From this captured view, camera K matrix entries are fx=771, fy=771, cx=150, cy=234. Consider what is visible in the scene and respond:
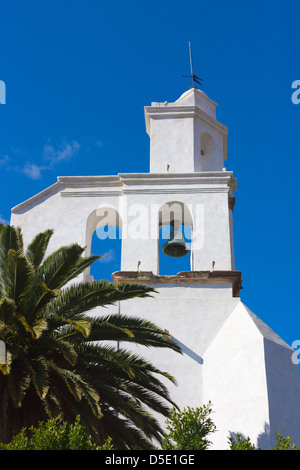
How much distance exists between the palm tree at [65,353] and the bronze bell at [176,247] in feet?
14.6

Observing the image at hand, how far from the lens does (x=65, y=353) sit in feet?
40.5

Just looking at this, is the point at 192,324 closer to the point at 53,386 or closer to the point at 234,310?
the point at 234,310

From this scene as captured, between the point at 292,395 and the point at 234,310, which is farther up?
the point at 234,310

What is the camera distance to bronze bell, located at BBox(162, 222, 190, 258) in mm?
18352

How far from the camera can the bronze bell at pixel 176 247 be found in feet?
60.2

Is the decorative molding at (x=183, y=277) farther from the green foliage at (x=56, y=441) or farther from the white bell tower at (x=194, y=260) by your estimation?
the green foliage at (x=56, y=441)

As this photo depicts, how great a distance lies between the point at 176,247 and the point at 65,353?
6.60 m

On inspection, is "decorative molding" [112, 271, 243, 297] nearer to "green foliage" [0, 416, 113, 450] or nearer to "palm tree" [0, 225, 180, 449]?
"palm tree" [0, 225, 180, 449]

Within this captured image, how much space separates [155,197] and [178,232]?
1.02 m

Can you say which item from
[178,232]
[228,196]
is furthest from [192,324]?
[228,196]

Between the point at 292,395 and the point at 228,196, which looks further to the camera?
the point at 228,196

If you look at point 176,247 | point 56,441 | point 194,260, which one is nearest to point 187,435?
point 56,441

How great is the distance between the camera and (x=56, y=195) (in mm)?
19391

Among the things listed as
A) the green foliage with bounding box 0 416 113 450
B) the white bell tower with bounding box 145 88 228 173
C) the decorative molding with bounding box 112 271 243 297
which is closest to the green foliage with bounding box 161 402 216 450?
the green foliage with bounding box 0 416 113 450
